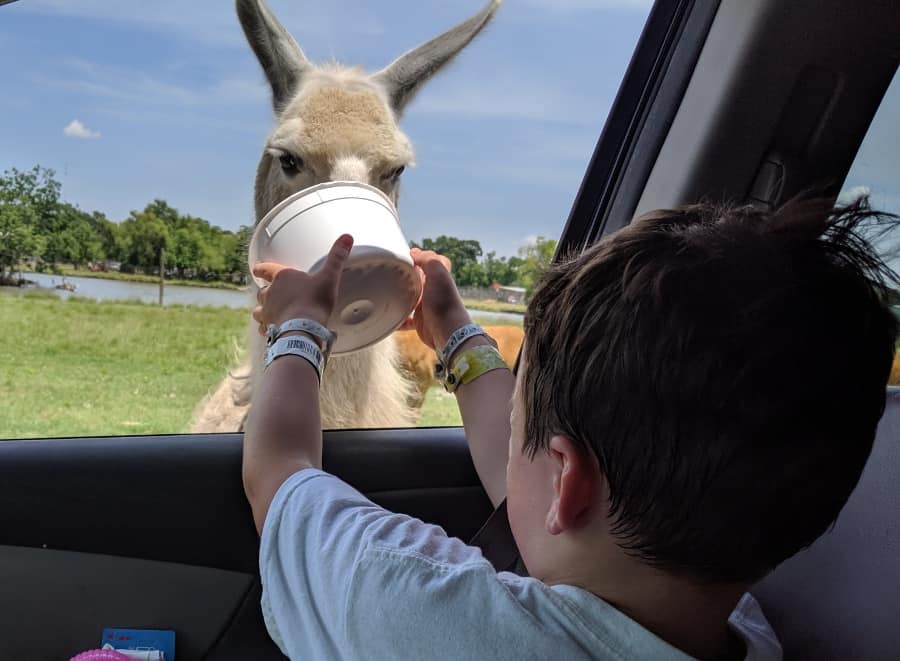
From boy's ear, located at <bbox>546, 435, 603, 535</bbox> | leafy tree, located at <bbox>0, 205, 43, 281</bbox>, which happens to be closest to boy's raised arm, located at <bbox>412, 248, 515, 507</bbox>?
boy's ear, located at <bbox>546, 435, 603, 535</bbox>

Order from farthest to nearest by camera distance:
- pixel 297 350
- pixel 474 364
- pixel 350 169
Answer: pixel 350 169, pixel 474 364, pixel 297 350

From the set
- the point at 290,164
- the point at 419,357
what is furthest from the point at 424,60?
the point at 419,357

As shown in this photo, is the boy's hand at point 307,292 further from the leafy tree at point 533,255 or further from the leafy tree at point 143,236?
the leafy tree at point 533,255

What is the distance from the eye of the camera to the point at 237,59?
222cm

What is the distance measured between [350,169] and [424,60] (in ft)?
1.17

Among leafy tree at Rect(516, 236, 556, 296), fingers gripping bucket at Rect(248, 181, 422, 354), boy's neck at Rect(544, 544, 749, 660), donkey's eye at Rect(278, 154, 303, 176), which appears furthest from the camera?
donkey's eye at Rect(278, 154, 303, 176)

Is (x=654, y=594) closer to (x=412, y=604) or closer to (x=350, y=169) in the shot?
(x=412, y=604)

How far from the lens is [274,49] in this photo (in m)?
2.33

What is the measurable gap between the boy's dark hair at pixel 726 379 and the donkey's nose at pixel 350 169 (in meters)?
1.31

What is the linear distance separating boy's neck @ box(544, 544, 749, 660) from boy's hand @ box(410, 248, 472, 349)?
34.2 inches

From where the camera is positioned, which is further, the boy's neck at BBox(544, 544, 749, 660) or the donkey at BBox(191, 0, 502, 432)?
the donkey at BBox(191, 0, 502, 432)

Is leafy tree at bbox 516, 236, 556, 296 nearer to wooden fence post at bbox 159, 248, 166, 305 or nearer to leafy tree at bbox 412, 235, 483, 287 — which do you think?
leafy tree at bbox 412, 235, 483, 287

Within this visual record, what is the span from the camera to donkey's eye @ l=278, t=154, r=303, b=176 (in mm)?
2387

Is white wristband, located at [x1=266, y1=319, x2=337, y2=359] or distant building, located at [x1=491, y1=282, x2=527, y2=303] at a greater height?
distant building, located at [x1=491, y1=282, x2=527, y2=303]
